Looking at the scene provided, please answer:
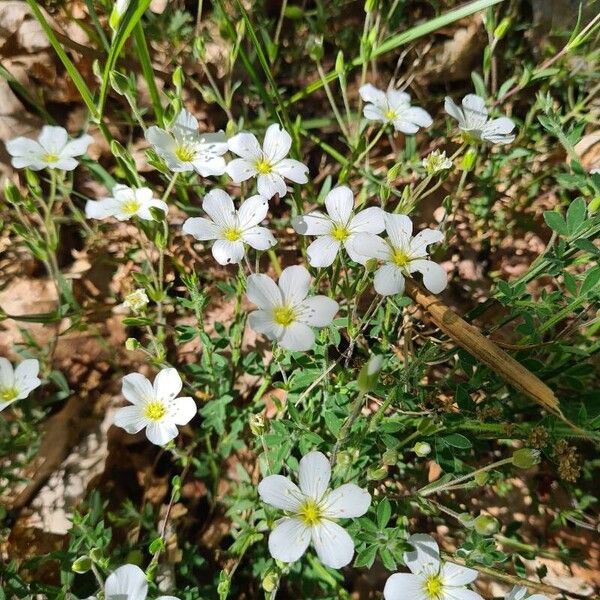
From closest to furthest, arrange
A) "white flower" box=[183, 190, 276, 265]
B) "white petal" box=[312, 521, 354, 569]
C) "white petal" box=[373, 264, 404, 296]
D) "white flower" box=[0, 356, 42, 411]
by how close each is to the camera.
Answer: "white petal" box=[312, 521, 354, 569] → "white petal" box=[373, 264, 404, 296] → "white flower" box=[183, 190, 276, 265] → "white flower" box=[0, 356, 42, 411]

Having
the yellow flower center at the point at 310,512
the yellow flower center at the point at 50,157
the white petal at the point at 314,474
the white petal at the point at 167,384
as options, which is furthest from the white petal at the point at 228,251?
the yellow flower center at the point at 50,157

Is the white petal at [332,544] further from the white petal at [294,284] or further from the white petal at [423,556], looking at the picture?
the white petal at [294,284]

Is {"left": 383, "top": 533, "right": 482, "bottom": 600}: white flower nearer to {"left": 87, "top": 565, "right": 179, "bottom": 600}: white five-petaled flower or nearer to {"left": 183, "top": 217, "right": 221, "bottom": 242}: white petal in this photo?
{"left": 87, "top": 565, "right": 179, "bottom": 600}: white five-petaled flower

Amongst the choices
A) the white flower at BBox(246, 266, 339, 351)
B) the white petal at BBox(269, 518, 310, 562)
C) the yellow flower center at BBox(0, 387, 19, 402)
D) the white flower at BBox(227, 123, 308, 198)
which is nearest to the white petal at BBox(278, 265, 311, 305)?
the white flower at BBox(246, 266, 339, 351)

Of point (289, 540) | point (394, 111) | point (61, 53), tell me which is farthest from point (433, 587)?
point (61, 53)

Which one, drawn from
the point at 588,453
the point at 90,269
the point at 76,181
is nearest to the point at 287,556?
the point at 588,453

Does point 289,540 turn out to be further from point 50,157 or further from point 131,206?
point 50,157

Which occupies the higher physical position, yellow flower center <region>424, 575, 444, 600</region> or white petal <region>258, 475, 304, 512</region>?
white petal <region>258, 475, 304, 512</region>
